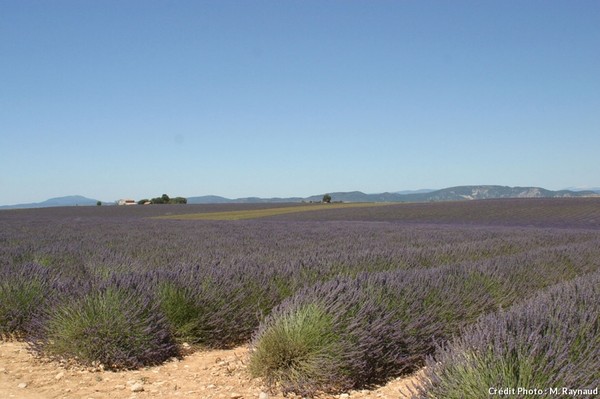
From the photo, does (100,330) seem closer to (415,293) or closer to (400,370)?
(400,370)

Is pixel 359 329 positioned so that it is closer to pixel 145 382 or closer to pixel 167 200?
pixel 145 382

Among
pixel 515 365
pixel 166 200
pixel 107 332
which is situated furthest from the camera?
pixel 166 200

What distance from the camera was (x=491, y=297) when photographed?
16.8 feet

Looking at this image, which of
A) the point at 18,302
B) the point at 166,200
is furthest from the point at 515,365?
the point at 166,200

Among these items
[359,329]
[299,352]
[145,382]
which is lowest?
[145,382]

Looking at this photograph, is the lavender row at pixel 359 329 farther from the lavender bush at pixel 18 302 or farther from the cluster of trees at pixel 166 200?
the cluster of trees at pixel 166 200

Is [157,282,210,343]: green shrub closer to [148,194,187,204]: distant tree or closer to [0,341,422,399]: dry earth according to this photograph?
[0,341,422,399]: dry earth

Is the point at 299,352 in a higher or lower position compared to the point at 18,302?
lower

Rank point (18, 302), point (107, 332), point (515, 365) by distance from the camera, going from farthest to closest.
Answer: point (18, 302) < point (107, 332) < point (515, 365)

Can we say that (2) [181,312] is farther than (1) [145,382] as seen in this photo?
Yes

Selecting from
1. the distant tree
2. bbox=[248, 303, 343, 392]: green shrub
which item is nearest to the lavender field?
bbox=[248, 303, 343, 392]: green shrub

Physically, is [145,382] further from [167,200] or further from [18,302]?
[167,200]

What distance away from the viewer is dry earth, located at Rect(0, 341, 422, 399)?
10.6 feet

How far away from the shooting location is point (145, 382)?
345cm
